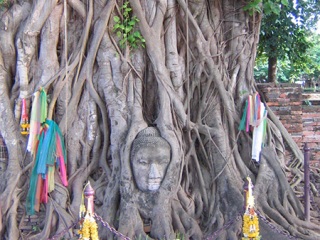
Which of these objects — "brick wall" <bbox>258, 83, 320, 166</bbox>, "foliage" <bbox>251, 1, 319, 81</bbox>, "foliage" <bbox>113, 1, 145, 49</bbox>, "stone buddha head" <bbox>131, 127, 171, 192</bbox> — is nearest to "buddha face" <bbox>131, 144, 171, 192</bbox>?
"stone buddha head" <bbox>131, 127, 171, 192</bbox>

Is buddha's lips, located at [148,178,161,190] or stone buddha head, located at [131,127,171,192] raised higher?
stone buddha head, located at [131,127,171,192]

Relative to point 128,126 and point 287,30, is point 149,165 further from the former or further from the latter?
point 287,30

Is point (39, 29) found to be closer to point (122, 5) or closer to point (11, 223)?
point (122, 5)

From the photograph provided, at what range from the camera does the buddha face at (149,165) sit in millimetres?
4152

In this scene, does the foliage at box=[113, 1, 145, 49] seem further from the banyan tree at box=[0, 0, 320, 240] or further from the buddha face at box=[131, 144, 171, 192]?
the buddha face at box=[131, 144, 171, 192]

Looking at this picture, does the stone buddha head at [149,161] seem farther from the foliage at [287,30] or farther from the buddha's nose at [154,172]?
the foliage at [287,30]

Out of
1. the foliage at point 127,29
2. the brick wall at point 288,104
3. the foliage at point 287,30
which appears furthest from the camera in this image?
the foliage at point 287,30

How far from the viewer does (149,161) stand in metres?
4.16

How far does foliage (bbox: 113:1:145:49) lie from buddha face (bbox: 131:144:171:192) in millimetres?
1127

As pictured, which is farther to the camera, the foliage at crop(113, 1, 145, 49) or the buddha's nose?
the foliage at crop(113, 1, 145, 49)

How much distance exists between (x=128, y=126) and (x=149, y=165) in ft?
1.65

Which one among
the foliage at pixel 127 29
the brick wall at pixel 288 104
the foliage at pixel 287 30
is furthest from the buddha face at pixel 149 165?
the foliage at pixel 287 30

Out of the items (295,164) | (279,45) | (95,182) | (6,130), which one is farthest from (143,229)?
(279,45)

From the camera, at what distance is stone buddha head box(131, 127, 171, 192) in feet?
13.6
